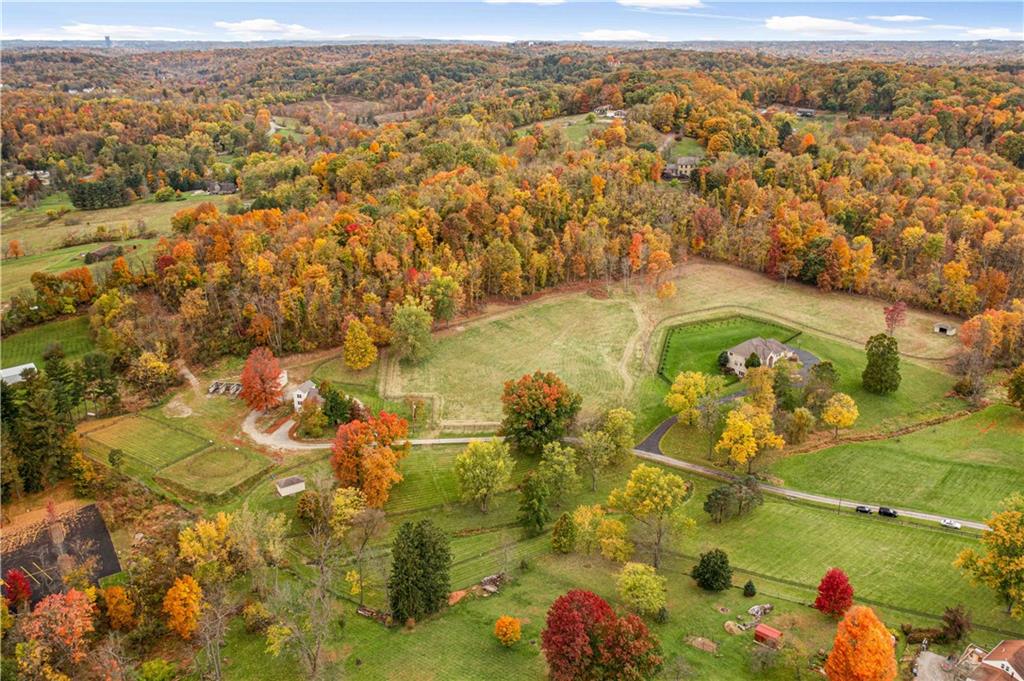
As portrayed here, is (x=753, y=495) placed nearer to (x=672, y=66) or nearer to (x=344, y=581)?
(x=344, y=581)

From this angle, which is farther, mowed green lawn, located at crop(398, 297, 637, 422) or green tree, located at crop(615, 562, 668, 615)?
mowed green lawn, located at crop(398, 297, 637, 422)

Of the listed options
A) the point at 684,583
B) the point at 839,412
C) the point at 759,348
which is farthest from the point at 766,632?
the point at 759,348

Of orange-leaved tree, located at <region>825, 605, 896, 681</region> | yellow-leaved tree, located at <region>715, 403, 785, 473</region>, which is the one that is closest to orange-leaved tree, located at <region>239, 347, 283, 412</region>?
yellow-leaved tree, located at <region>715, 403, 785, 473</region>

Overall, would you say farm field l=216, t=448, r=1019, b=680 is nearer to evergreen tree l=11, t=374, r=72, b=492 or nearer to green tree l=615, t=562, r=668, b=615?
green tree l=615, t=562, r=668, b=615

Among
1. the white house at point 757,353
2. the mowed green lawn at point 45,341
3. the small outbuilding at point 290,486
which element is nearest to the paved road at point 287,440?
the small outbuilding at point 290,486

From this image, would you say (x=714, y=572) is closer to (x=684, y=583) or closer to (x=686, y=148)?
(x=684, y=583)
